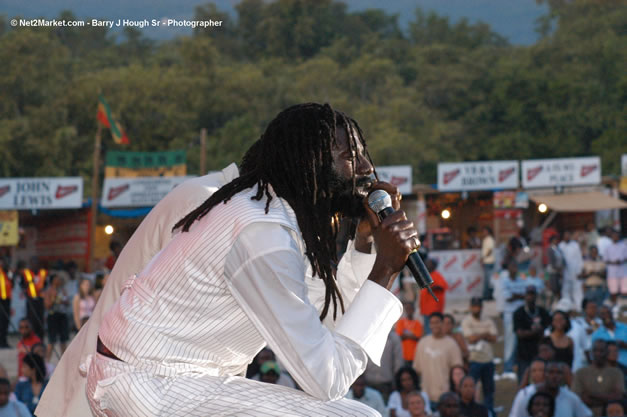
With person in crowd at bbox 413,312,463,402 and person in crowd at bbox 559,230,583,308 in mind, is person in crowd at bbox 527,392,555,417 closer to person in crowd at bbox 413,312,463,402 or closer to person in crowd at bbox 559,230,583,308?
person in crowd at bbox 413,312,463,402

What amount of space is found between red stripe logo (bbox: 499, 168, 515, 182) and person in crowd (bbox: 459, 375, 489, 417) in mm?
15743

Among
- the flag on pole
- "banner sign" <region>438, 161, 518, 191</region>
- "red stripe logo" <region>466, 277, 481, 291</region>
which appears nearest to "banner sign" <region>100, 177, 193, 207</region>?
the flag on pole

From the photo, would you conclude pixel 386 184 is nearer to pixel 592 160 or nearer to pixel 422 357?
pixel 422 357

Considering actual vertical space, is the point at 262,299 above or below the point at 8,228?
below

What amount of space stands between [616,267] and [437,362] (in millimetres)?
8134

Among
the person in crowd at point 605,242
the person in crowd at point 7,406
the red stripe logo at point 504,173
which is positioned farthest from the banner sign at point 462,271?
the person in crowd at point 7,406

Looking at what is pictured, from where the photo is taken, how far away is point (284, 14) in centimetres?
7138

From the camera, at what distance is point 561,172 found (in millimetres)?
25266

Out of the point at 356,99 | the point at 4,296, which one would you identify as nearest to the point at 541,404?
the point at 4,296

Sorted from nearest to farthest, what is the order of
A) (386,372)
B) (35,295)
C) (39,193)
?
(386,372) < (35,295) < (39,193)

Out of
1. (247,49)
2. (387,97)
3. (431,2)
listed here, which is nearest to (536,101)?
(387,97)

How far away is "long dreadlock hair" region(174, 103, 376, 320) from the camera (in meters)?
2.35

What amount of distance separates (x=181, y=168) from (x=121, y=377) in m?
21.0

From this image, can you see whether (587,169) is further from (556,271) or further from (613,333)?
(613,333)
